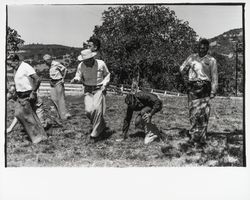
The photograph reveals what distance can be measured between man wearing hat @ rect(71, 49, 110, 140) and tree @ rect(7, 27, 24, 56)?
3.82ft

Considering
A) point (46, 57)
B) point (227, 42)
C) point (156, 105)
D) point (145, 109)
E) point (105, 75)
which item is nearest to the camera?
point (156, 105)

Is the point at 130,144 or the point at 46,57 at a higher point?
the point at 46,57

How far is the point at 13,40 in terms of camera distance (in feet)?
32.7

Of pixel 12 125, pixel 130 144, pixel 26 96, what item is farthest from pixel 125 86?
pixel 12 125

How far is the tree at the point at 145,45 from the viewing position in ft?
33.1

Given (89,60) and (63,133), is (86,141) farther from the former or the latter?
(89,60)

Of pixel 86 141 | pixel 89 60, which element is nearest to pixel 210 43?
pixel 89 60

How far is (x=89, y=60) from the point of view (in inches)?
389

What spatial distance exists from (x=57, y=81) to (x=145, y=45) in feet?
5.81

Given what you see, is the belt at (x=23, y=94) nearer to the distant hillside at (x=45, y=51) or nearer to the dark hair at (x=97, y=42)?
the distant hillside at (x=45, y=51)

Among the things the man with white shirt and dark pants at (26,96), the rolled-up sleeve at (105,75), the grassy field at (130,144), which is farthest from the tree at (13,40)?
the rolled-up sleeve at (105,75)

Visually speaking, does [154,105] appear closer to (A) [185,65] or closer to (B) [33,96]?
(A) [185,65]

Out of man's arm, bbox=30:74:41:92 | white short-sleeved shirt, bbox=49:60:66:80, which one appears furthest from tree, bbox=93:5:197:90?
man's arm, bbox=30:74:41:92

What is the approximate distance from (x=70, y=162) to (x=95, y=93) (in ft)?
4.32
